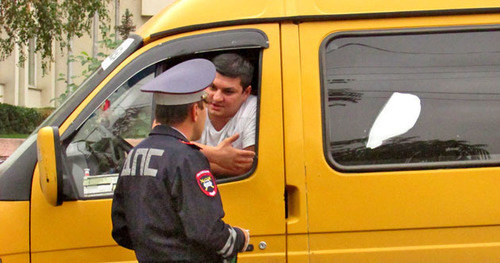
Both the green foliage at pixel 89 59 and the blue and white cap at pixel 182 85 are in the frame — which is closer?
the blue and white cap at pixel 182 85

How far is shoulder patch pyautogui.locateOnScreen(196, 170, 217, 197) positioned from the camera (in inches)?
102

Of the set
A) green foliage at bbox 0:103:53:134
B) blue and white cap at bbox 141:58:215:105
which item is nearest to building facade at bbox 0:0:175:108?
green foliage at bbox 0:103:53:134

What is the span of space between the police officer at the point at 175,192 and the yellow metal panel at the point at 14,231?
73 cm

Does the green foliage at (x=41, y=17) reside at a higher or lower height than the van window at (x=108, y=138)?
higher

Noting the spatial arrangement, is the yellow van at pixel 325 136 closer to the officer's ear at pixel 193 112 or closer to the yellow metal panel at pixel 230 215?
the yellow metal panel at pixel 230 215

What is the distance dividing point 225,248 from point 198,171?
1.05 ft

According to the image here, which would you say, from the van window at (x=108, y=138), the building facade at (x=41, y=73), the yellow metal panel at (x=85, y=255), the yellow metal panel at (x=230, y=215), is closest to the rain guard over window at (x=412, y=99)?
the yellow metal panel at (x=230, y=215)

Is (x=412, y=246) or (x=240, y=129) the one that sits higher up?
(x=240, y=129)

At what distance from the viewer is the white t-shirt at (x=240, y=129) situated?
340 cm

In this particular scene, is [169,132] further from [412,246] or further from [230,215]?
[412,246]

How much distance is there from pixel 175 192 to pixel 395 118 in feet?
4.38

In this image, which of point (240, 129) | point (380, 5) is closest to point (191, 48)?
point (240, 129)

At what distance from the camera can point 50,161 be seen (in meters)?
2.96

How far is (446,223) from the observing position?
10.7 feet
